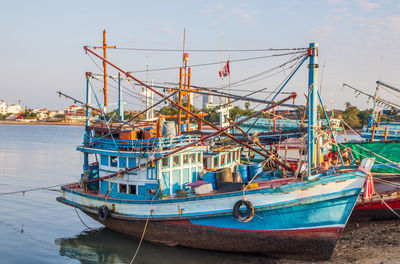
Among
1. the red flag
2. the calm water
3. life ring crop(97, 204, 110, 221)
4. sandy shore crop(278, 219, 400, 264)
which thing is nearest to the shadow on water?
the calm water

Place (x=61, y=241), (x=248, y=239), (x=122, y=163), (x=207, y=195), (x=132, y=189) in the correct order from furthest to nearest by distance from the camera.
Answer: (x=61, y=241) < (x=122, y=163) < (x=132, y=189) < (x=207, y=195) < (x=248, y=239)

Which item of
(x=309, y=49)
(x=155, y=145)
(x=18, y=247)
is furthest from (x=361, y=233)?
(x=18, y=247)

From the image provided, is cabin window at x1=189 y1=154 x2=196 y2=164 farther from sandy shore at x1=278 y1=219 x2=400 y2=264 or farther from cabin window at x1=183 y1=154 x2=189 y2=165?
sandy shore at x1=278 y1=219 x2=400 y2=264

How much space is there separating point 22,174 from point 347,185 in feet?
98.1

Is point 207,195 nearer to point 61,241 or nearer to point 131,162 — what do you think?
point 131,162

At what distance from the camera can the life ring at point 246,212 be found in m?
13.4

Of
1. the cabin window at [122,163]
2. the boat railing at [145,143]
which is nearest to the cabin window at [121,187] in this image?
the cabin window at [122,163]

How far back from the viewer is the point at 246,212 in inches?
539

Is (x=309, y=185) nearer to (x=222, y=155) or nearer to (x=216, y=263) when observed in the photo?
(x=216, y=263)

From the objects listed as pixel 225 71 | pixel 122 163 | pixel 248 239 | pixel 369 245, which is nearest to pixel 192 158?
pixel 122 163

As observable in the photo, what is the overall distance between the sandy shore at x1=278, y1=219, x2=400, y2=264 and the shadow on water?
2065mm

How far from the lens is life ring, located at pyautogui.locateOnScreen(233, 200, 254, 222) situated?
13.4 meters

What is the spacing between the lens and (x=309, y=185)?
42.1 feet

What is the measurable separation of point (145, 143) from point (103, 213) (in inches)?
143
